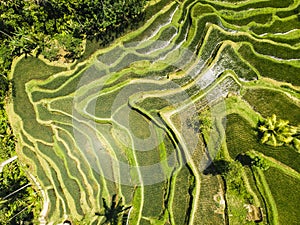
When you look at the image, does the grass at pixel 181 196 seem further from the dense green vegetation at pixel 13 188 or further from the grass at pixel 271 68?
the dense green vegetation at pixel 13 188

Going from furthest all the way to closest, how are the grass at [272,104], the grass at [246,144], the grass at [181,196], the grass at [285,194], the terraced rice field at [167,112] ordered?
the grass at [181,196] → the terraced rice field at [167,112] → the grass at [272,104] → the grass at [246,144] → the grass at [285,194]

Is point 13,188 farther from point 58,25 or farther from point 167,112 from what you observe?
point 167,112

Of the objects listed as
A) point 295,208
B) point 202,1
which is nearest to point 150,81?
point 202,1

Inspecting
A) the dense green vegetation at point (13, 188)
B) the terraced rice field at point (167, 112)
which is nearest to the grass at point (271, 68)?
the terraced rice field at point (167, 112)

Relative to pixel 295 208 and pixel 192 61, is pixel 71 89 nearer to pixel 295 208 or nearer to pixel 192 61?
pixel 192 61

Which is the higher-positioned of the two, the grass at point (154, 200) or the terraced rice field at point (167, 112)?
the terraced rice field at point (167, 112)

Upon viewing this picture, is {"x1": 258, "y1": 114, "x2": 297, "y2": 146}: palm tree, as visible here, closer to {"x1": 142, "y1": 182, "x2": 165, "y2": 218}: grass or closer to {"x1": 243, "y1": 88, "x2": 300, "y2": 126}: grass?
{"x1": 243, "y1": 88, "x2": 300, "y2": 126}: grass

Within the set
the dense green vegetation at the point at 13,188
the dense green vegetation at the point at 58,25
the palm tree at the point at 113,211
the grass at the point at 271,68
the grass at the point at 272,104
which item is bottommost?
the palm tree at the point at 113,211

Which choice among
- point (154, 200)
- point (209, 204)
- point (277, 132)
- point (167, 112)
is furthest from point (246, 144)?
point (154, 200)
